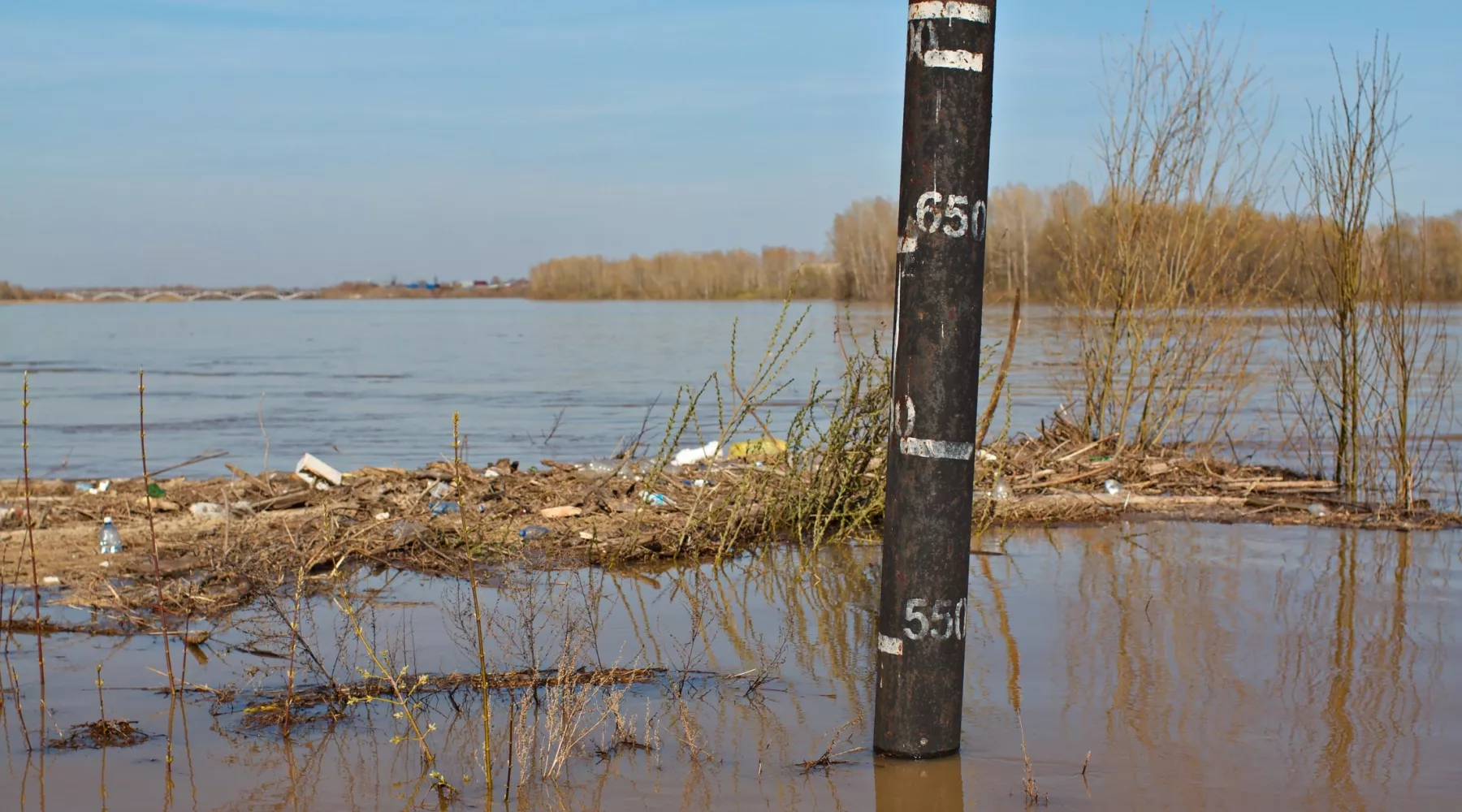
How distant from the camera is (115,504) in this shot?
760 centimetres

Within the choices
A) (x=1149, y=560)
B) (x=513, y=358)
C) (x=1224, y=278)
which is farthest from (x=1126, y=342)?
(x=513, y=358)

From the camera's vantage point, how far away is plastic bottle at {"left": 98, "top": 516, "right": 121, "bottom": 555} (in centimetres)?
632

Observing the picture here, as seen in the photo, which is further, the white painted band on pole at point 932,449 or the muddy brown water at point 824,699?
the muddy brown water at point 824,699

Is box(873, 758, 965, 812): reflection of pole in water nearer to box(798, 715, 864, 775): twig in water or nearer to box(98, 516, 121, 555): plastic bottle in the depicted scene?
box(798, 715, 864, 775): twig in water

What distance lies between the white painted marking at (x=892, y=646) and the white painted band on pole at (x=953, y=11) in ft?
5.17

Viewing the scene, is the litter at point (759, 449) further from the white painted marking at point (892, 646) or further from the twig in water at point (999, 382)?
the white painted marking at point (892, 646)

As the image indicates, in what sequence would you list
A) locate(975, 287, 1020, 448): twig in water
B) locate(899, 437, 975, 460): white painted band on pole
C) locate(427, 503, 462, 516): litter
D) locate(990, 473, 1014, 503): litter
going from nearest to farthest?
locate(899, 437, 975, 460): white painted band on pole, locate(427, 503, 462, 516): litter, locate(975, 287, 1020, 448): twig in water, locate(990, 473, 1014, 503): litter

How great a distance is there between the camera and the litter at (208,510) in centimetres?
723

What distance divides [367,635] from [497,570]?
1179 millimetres

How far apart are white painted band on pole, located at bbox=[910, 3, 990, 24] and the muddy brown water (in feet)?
6.14

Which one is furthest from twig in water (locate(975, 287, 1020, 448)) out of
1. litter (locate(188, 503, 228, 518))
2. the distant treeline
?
litter (locate(188, 503, 228, 518))

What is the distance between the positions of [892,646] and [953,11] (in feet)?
5.29

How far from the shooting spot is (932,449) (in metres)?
3.12

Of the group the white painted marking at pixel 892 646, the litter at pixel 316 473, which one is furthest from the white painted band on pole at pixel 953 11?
the litter at pixel 316 473
